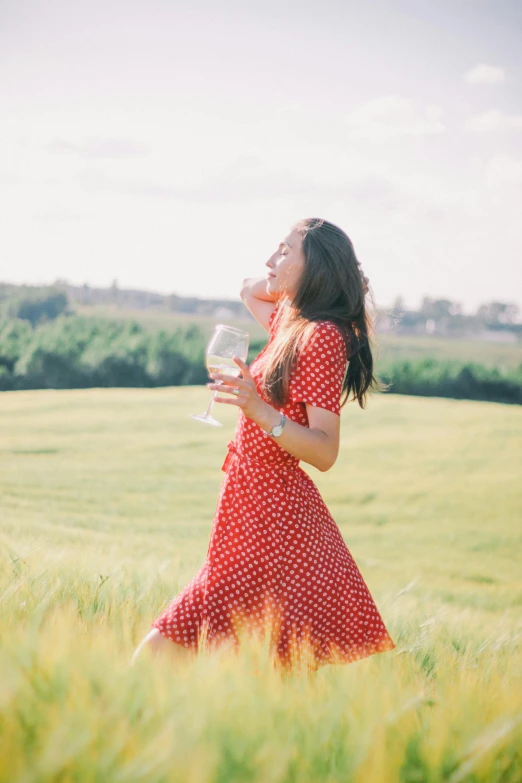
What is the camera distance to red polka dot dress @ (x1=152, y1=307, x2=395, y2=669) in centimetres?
218

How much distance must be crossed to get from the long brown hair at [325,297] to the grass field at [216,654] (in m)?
0.88

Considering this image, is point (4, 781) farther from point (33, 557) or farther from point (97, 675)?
point (33, 557)

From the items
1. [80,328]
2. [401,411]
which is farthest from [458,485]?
[80,328]

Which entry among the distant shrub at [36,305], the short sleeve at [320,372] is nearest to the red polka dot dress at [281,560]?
the short sleeve at [320,372]

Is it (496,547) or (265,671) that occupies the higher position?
(265,671)

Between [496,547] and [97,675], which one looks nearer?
[97,675]

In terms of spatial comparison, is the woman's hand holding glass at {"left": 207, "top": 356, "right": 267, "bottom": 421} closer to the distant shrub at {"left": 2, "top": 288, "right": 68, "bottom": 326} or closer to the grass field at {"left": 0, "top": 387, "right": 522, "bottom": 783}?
the grass field at {"left": 0, "top": 387, "right": 522, "bottom": 783}

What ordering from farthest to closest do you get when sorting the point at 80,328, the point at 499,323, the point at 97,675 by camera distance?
the point at 499,323, the point at 80,328, the point at 97,675

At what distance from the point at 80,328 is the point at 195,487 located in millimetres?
3806

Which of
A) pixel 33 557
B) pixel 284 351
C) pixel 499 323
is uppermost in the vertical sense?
pixel 499 323

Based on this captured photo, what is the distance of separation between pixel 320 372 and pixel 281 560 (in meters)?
0.53

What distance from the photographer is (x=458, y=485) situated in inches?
369

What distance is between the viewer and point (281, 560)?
220 centimetres

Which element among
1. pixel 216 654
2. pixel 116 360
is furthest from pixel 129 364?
pixel 216 654
